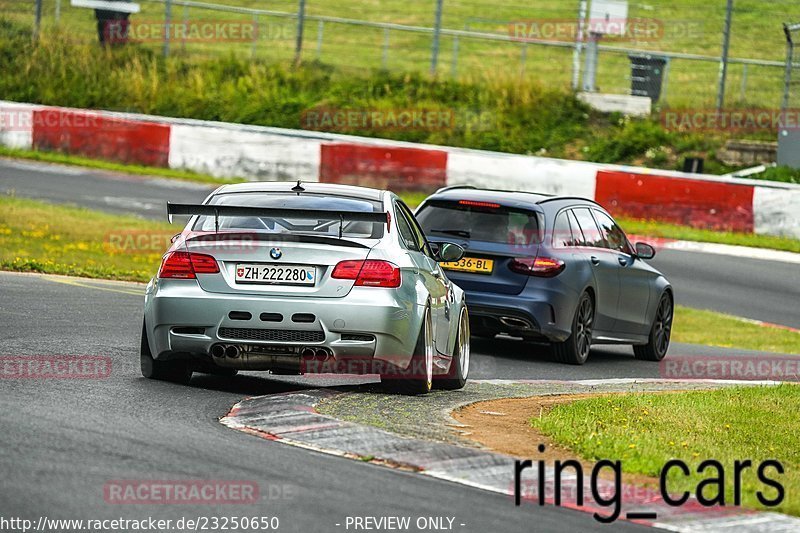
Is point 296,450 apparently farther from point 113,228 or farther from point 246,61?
point 246,61

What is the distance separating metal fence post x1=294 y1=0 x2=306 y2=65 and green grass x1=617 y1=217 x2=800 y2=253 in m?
9.55

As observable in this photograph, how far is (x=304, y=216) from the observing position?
31.3ft

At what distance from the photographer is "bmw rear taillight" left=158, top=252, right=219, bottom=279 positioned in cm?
955

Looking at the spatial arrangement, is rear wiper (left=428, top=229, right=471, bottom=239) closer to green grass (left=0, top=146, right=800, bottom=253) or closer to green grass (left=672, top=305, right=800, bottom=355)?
green grass (left=672, top=305, right=800, bottom=355)

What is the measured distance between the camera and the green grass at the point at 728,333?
1773cm

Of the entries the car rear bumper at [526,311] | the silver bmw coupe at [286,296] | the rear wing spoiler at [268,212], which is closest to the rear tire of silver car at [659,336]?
the car rear bumper at [526,311]

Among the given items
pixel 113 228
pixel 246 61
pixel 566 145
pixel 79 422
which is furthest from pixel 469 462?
pixel 246 61

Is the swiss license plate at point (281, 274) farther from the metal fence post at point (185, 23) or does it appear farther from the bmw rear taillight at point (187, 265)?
the metal fence post at point (185, 23)

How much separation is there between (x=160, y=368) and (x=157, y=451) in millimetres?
2924

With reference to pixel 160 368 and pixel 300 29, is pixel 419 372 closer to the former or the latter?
pixel 160 368

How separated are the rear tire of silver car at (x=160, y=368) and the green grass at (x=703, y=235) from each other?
1515 centimetres

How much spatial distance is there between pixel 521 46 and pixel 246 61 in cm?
644

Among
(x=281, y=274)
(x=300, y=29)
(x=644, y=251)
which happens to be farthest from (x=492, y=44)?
(x=281, y=274)

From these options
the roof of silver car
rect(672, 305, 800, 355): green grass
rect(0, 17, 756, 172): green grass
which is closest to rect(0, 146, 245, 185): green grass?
rect(0, 17, 756, 172): green grass
